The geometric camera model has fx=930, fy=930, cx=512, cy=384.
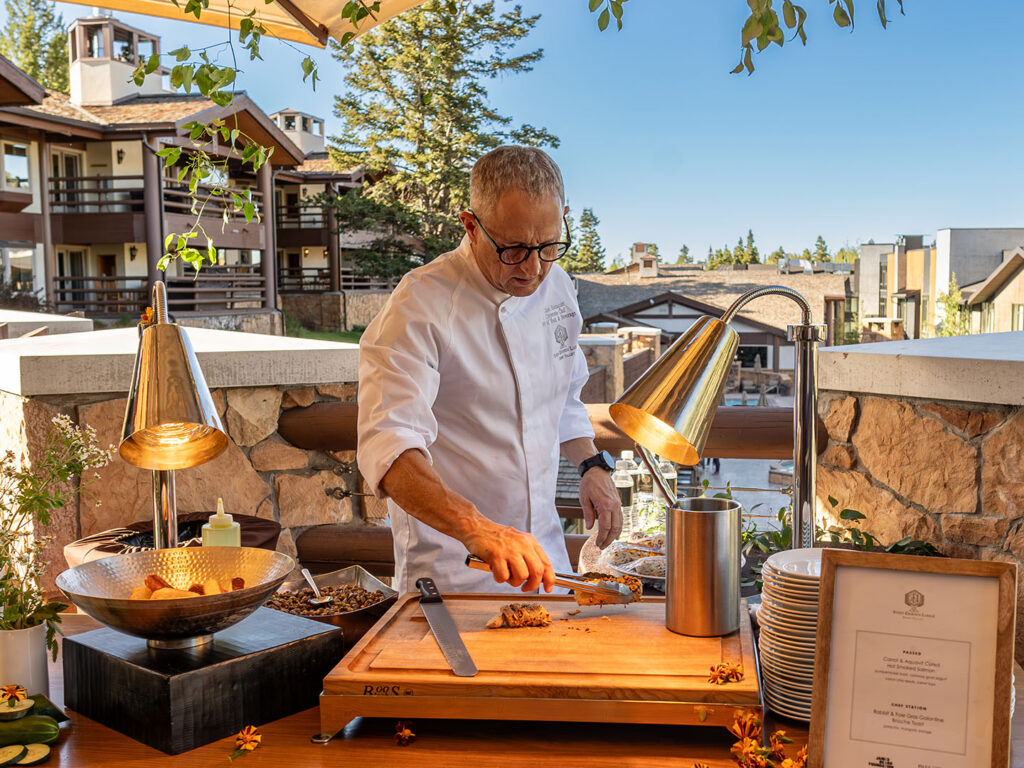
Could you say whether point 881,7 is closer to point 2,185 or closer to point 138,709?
point 138,709

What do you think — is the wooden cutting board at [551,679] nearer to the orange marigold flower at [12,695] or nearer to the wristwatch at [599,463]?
the orange marigold flower at [12,695]

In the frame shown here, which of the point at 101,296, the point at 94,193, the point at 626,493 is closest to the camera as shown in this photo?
the point at 626,493

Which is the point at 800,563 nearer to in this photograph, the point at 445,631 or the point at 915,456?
the point at 445,631

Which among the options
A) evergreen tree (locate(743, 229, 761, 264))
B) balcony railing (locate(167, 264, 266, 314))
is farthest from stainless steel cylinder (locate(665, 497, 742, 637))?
evergreen tree (locate(743, 229, 761, 264))

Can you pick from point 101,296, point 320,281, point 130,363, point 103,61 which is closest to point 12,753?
point 130,363

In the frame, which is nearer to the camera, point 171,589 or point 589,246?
point 171,589

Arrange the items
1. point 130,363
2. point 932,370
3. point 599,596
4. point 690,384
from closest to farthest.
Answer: point 690,384 → point 599,596 → point 932,370 → point 130,363

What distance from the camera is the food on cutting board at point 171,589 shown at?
3.49ft

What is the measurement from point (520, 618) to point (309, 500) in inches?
59.9

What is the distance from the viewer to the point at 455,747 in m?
0.99

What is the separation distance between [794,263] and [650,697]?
117 ft

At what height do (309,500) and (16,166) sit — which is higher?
(16,166)

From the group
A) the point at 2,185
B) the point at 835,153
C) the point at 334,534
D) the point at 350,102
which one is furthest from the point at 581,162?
the point at 334,534

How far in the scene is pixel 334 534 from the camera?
259cm
